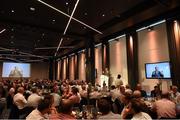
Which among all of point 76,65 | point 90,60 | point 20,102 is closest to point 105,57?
point 90,60

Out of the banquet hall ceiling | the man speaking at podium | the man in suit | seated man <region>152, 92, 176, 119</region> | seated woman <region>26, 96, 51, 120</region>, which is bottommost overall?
seated man <region>152, 92, 176, 119</region>

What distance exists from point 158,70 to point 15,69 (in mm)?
19729

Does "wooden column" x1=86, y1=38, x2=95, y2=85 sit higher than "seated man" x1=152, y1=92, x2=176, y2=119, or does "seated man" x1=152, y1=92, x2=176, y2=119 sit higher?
"wooden column" x1=86, y1=38, x2=95, y2=85

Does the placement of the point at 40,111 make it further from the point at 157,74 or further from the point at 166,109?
the point at 157,74

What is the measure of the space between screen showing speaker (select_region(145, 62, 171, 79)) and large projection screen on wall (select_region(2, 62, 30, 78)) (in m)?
19.1

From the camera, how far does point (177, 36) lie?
654 centimetres

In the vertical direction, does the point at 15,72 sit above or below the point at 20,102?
above

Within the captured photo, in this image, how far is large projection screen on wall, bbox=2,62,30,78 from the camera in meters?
22.1

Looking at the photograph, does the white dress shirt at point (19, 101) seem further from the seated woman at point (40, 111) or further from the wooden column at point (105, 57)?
the wooden column at point (105, 57)

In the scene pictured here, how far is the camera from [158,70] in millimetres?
7359

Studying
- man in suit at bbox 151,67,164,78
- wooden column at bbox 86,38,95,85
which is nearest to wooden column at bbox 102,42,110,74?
wooden column at bbox 86,38,95,85

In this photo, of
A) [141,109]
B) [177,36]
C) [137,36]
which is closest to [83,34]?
[137,36]

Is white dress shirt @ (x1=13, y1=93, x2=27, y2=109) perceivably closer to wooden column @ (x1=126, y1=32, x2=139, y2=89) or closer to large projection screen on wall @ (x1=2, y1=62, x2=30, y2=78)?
wooden column @ (x1=126, y1=32, x2=139, y2=89)

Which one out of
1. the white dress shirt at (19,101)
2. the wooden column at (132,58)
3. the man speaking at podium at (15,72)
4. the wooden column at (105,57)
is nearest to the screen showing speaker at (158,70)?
the wooden column at (132,58)
